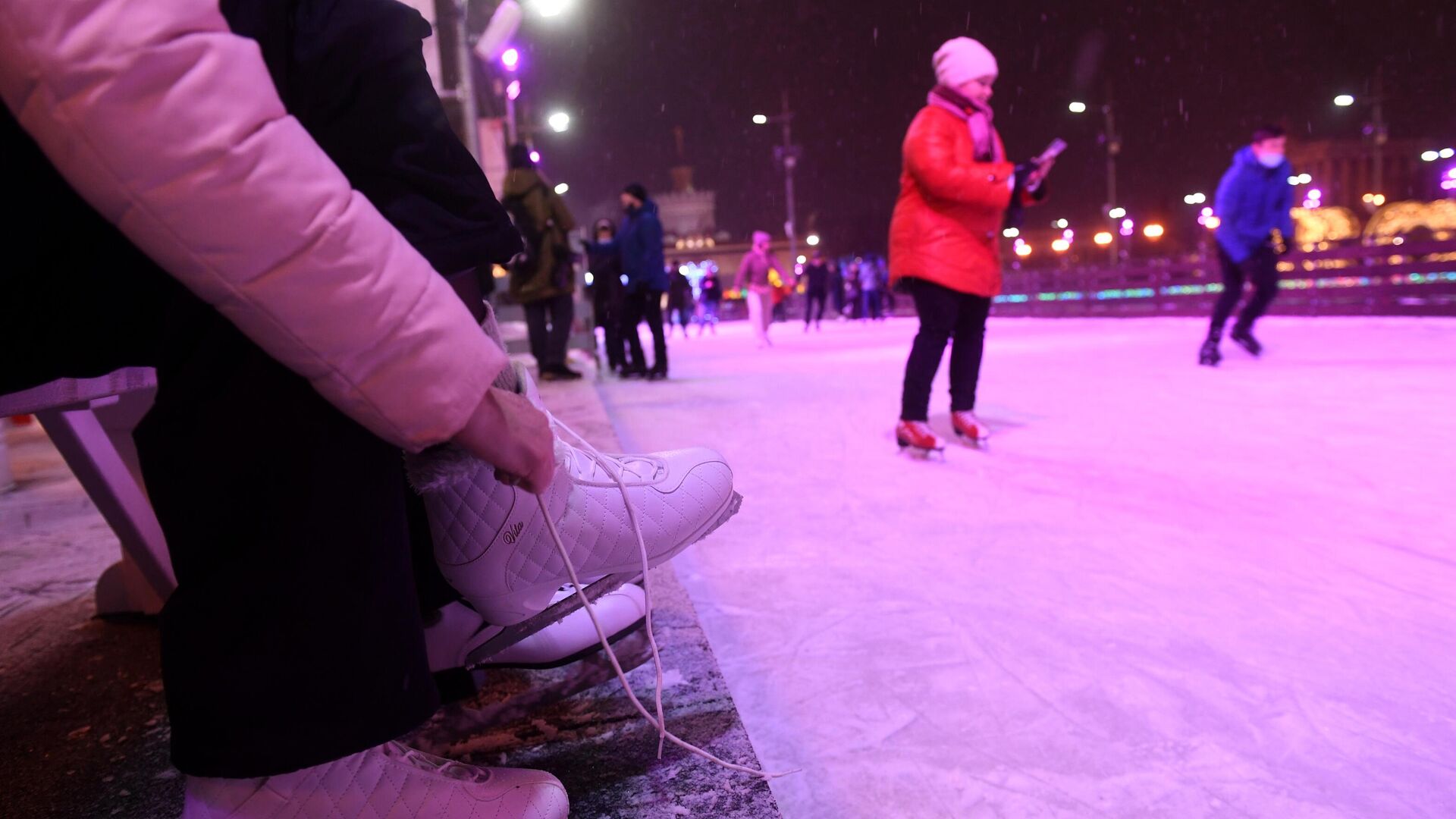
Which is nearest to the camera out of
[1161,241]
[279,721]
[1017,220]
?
[279,721]

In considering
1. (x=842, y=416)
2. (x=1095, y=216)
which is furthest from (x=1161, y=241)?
(x=842, y=416)

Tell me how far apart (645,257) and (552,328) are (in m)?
1.08

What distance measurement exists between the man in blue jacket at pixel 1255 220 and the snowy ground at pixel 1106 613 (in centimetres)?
227

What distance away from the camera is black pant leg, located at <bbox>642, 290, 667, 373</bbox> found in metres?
7.41

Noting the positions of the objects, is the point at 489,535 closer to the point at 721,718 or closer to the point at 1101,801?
the point at 721,718

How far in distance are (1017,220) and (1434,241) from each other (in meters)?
8.93

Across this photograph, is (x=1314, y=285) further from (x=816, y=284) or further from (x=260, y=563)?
(x=260, y=563)

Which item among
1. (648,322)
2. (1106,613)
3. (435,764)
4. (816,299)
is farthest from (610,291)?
(816,299)

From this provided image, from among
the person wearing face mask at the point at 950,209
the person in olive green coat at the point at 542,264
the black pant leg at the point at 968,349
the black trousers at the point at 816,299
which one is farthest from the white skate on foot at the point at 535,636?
the black trousers at the point at 816,299

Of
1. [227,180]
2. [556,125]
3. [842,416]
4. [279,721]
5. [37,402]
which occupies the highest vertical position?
[556,125]

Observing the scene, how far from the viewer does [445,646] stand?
117 cm

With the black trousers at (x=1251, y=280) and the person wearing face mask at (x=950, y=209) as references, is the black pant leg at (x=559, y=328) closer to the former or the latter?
the person wearing face mask at (x=950, y=209)

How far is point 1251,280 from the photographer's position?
6359mm

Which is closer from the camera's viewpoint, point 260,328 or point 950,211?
point 260,328
